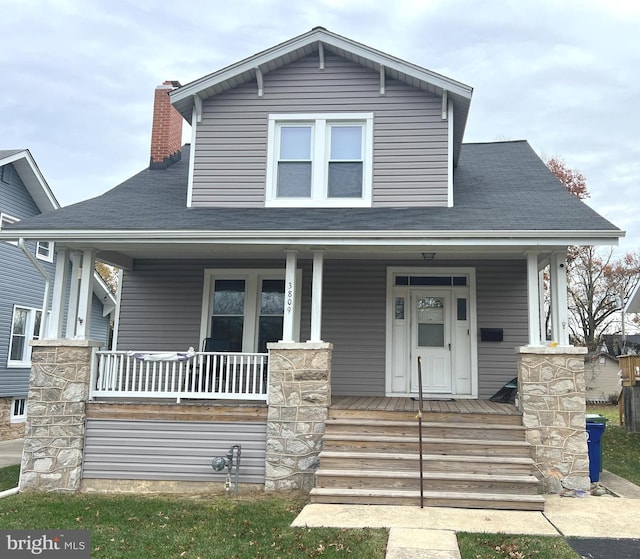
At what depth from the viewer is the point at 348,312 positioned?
30.1ft

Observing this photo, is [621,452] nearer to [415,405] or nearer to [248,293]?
[415,405]

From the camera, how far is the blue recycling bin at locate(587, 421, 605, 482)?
7.25 m

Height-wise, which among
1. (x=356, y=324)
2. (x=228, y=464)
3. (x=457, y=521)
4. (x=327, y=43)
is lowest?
(x=457, y=521)

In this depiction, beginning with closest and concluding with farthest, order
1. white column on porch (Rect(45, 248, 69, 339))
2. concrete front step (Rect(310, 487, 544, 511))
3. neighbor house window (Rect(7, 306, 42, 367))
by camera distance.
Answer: concrete front step (Rect(310, 487, 544, 511))
white column on porch (Rect(45, 248, 69, 339))
neighbor house window (Rect(7, 306, 42, 367))

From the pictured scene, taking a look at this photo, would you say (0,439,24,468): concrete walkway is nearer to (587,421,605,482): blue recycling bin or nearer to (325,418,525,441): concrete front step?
(325,418,525,441): concrete front step

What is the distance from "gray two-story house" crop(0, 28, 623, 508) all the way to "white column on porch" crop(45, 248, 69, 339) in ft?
0.19

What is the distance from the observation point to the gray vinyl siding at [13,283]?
45.7 feet

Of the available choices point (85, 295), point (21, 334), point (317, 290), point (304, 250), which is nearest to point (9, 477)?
point (85, 295)

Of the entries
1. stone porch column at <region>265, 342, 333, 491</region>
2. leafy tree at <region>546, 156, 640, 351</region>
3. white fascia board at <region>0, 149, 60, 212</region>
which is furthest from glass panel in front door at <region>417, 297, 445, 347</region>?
leafy tree at <region>546, 156, 640, 351</region>

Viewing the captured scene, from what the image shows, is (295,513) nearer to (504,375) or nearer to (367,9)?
(504,375)


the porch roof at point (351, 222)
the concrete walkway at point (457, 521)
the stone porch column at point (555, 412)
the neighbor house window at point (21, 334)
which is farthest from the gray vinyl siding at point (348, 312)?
the neighbor house window at point (21, 334)

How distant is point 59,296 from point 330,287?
4.07 meters

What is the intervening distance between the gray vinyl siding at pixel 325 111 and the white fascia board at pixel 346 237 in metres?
1.63

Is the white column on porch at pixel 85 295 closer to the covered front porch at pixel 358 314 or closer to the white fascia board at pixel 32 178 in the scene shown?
the covered front porch at pixel 358 314
